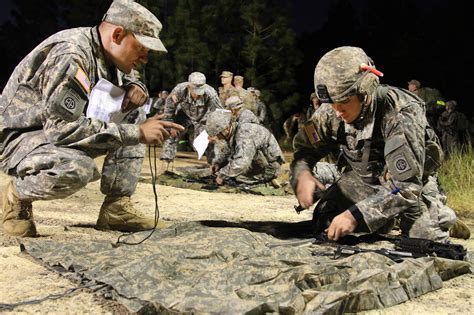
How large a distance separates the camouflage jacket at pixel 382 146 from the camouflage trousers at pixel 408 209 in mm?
83

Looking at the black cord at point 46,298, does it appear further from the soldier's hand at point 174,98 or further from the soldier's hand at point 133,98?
the soldier's hand at point 174,98

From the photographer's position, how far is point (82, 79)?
373 cm

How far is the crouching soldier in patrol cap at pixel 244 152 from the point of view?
7.05 m

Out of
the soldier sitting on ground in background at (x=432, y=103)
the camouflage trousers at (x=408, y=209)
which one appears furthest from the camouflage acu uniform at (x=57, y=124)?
the soldier sitting on ground in background at (x=432, y=103)

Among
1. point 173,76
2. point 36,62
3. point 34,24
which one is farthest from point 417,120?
point 34,24

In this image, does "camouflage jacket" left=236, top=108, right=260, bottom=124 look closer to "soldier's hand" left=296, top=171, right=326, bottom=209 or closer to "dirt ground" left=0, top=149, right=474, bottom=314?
"dirt ground" left=0, top=149, right=474, bottom=314

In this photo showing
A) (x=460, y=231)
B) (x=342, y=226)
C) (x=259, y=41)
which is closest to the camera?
(x=342, y=226)

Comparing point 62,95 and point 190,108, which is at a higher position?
Result: point 62,95

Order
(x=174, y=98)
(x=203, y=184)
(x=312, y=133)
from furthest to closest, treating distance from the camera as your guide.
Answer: (x=174, y=98) → (x=203, y=184) → (x=312, y=133)

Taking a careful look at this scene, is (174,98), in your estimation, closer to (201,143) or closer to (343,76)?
(201,143)

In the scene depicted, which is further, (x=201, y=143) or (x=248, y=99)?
(x=248, y=99)

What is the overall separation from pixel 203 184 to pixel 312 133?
136 inches

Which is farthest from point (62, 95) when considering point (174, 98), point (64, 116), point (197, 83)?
point (174, 98)

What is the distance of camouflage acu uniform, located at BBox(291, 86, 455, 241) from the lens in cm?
→ 343
